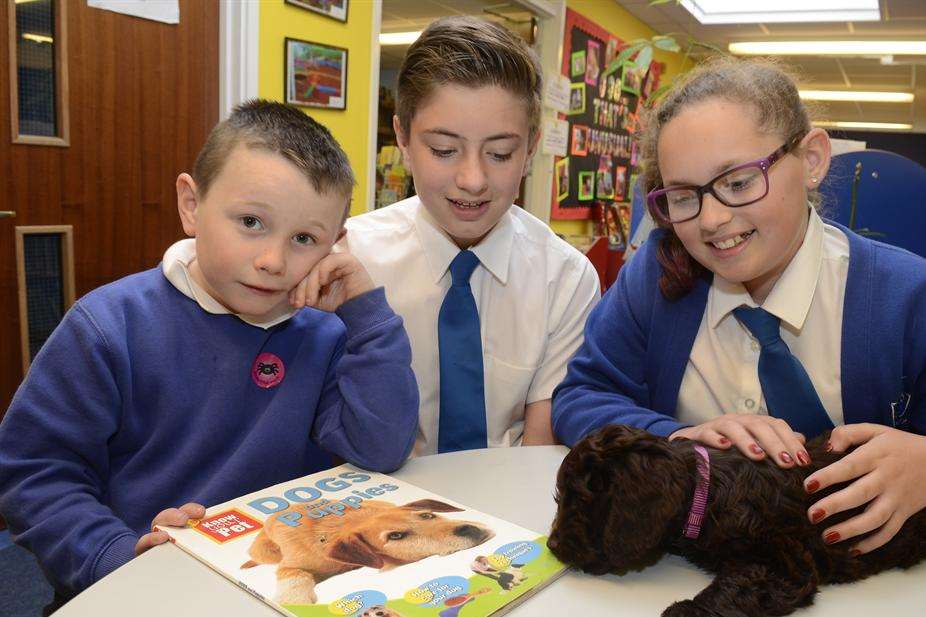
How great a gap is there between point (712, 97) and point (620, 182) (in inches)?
241

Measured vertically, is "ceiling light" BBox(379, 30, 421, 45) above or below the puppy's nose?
above

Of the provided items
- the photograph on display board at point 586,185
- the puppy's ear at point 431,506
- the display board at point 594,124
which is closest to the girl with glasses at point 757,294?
the puppy's ear at point 431,506

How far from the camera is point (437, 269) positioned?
61.2 inches

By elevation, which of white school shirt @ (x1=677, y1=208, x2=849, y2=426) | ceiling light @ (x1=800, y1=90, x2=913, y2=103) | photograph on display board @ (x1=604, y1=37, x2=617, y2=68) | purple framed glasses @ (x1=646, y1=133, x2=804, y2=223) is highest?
ceiling light @ (x1=800, y1=90, x2=913, y2=103)

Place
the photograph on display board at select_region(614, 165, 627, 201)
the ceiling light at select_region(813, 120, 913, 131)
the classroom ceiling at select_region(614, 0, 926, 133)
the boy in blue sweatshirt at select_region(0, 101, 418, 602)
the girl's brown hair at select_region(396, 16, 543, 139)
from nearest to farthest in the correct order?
1. the boy in blue sweatshirt at select_region(0, 101, 418, 602)
2. the girl's brown hair at select_region(396, 16, 543, 139)
3. the classroom ceiling at select_region(614, 0, 926, 133)
4. the photograph on display board at select_region(614, 165, 627, 201)
5. the ceiling light at select_region(813, 120, 913, 131)

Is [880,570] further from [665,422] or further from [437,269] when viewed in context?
[437,269]

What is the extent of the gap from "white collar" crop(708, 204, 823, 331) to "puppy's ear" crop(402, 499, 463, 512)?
2.02ft

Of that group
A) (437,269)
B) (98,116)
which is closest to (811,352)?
(437,269)

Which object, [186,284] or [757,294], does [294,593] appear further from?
[757,294]

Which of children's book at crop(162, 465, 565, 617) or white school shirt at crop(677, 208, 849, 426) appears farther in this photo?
white school shirt at crop(677, 208, 849, 426)

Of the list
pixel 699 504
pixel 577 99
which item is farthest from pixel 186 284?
pixel 577 99

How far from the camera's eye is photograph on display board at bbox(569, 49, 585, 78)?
18.9 ft

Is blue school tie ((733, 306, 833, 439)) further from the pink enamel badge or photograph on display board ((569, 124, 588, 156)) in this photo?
photograph on display board ((569, 124, 588, 156))

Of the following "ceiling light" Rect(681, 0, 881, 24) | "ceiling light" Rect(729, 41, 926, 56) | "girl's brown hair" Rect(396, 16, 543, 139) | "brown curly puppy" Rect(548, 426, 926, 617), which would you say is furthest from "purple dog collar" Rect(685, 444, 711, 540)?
"ceiling light" Rect(729, 41, 926, 56)
